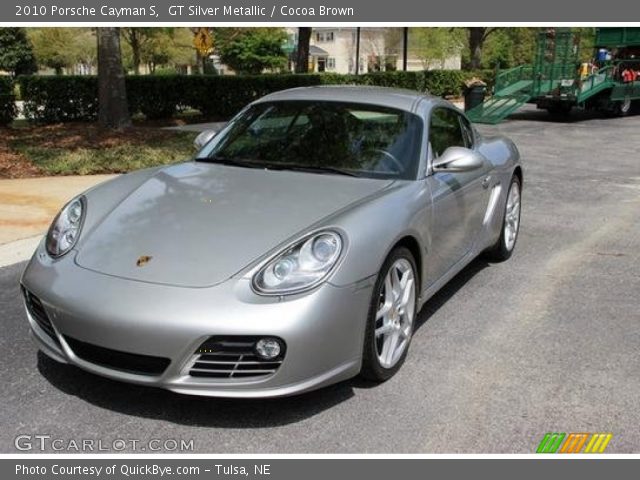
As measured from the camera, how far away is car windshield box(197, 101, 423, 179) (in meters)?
4.14

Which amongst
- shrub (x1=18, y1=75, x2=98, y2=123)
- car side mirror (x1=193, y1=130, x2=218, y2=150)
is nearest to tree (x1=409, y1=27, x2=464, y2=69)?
shrub (x1=18, y1=75, x2=98, y2=123)

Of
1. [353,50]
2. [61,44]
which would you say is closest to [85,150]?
[61,44]

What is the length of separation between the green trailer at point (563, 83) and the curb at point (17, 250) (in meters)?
15.3

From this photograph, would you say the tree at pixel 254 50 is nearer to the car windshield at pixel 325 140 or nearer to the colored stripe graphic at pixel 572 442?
the car windshield at pixel 325 140

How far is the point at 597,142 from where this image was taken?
15.4m

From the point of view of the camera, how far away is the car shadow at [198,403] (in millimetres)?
3180

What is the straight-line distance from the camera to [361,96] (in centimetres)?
465

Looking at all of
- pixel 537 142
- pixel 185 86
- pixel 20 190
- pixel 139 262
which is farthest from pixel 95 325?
pixel 185 86

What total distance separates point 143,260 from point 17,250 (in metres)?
3.16

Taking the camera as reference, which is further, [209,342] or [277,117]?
[277,117]

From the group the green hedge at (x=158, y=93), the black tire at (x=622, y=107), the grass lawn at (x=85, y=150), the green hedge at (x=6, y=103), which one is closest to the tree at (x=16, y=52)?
the green hedge at (x=158, y=93)

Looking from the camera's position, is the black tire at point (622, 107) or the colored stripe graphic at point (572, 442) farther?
the black tire at point (622, 107)

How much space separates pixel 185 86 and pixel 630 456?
53.6 ft
